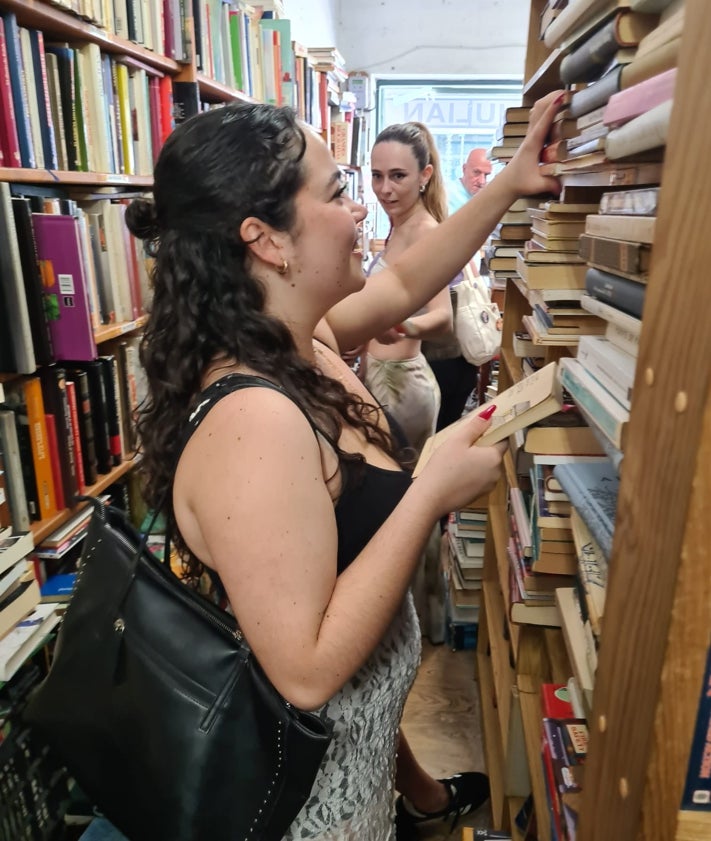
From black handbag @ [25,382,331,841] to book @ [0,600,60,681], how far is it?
0.53 metres

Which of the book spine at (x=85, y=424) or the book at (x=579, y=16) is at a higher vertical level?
the book at (x=579, y=16)

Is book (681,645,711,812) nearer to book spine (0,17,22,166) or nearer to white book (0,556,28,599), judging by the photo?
white book (0,556,28,599)

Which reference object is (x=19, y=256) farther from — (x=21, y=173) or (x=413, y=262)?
(x=413, y=262)

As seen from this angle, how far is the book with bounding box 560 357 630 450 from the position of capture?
518mm

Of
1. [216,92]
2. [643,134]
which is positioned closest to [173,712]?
[643,134]

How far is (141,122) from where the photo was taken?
1930 mm

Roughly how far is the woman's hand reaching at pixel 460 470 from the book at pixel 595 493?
86 millimetres

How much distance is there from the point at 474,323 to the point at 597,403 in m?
2.02

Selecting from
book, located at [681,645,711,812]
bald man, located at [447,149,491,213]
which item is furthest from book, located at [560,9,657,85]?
bald man, located at [447,149,491,213]

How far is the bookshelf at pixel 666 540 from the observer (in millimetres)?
342

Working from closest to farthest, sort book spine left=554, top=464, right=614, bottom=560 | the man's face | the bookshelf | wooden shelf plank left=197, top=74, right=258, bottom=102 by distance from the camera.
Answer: the bookshelf, book spine left=554, top=464, right=614, bottom=560, wooden shelf plank left=197, top=74, right=258, bottom=102, the man's face

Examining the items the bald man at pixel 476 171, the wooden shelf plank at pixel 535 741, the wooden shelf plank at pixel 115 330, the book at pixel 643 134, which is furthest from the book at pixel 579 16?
the bald man at pixel 476 171

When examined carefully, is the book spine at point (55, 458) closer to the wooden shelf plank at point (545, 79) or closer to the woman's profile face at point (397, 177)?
the wooden shelf plank at point (545, 79)

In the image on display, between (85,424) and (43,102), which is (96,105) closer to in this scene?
(43,102)
